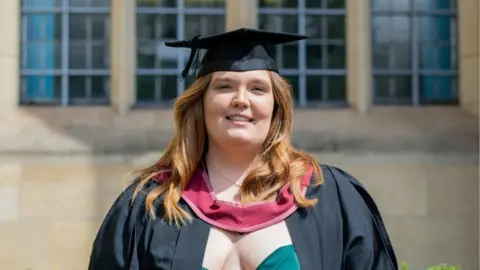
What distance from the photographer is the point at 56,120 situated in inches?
197

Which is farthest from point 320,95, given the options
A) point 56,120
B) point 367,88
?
point 56,120

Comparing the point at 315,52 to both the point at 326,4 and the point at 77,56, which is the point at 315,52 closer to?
the point at 326,4

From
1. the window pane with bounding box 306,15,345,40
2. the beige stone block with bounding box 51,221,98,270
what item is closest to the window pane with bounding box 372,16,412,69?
the window pane with bounding box 306,15,345,40

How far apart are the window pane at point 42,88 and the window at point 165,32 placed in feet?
1.58

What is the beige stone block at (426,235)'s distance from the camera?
497cm

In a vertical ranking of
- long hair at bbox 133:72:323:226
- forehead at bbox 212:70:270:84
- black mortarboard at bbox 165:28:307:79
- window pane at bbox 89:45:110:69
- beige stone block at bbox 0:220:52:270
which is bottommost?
beige stone block at bbox 0:220:52:270

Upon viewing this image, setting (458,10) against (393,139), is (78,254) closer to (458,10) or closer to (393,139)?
(393,139)

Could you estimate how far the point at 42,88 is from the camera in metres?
5.20

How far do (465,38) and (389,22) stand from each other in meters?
0.45

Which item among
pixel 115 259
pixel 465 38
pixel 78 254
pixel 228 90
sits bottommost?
pixel 78 254

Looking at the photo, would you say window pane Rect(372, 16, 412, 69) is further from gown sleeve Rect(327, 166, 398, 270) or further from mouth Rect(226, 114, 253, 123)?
mouth Rect(226, 114, 253, 123)

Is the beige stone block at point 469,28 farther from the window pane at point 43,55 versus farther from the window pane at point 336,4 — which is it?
the window pane at point 43,55

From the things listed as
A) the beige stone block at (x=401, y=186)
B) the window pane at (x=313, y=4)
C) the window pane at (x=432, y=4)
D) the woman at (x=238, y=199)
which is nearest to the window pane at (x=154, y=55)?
the window pane at (x=313, y=4)

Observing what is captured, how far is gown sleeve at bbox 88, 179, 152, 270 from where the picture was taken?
6.44 feet
